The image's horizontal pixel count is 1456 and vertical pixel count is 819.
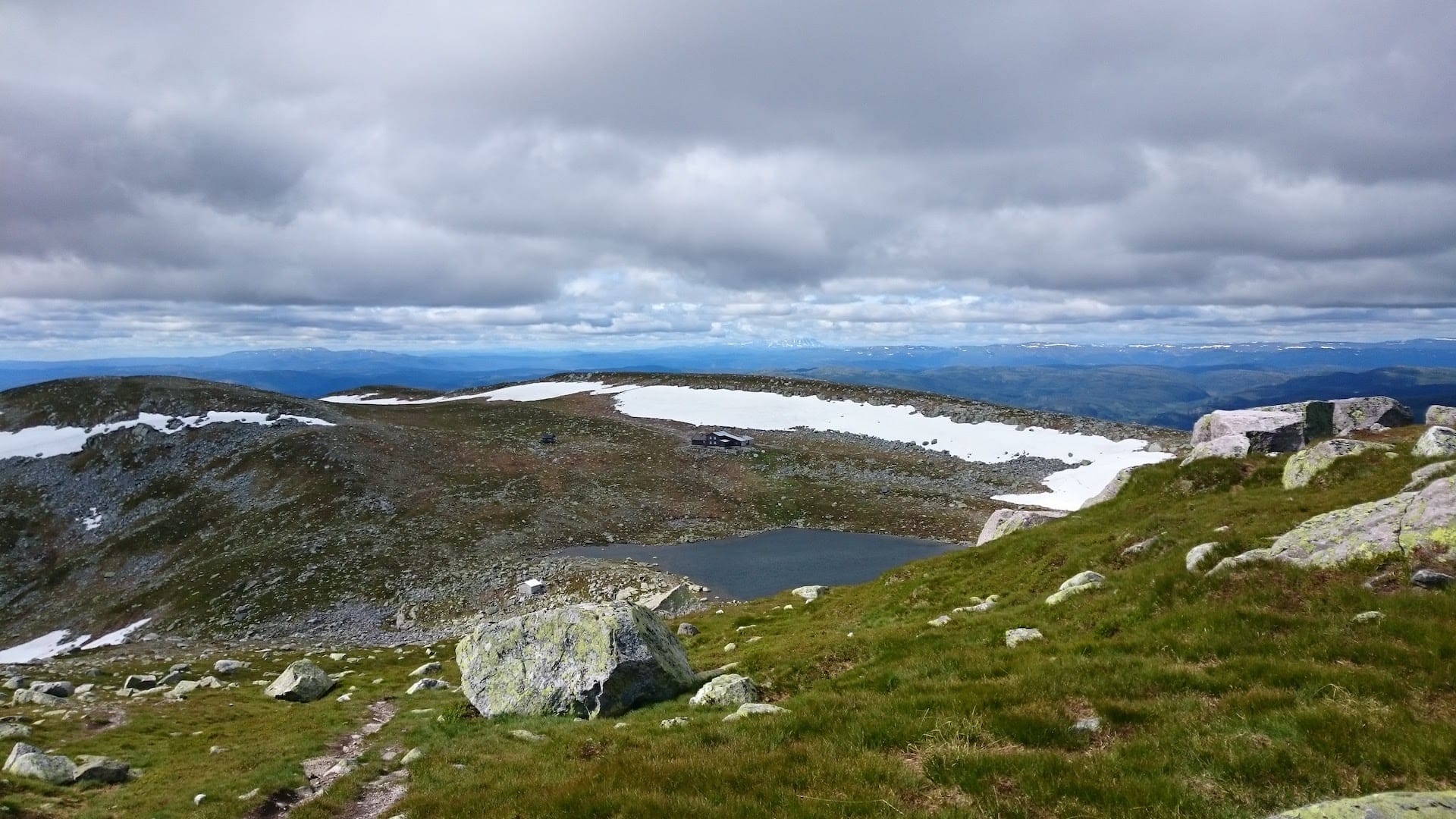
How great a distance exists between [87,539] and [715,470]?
59799 mm

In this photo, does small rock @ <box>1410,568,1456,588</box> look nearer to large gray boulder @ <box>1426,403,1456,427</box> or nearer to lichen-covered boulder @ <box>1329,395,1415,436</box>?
large gray boulder @ <box>1426,403,1456,427</box>

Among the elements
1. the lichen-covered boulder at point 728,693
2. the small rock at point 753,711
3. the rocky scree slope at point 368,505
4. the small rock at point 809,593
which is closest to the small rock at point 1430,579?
the small rock at point 753,711

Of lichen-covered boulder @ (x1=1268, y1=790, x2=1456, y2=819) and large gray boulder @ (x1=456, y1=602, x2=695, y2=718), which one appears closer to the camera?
lichen-covered boulder @ (x1=1268, y1=790, x2=1456, y2=819)

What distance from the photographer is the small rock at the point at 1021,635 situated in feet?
52.5

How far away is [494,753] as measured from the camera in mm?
14484

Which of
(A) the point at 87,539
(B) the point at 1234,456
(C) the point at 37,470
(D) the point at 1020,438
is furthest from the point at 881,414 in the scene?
(C) the point at 37,470

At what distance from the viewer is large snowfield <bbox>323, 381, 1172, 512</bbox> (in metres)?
68.6

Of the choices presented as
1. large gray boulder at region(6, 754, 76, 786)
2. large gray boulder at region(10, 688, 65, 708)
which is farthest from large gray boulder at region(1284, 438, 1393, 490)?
large gray boulder at region(10, 688, 65, 708)

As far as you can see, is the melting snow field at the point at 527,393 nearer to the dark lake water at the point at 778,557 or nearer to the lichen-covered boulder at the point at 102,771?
the dark lake water at the point at 778,557

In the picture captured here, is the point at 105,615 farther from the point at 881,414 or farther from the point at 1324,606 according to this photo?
the point at 881,414

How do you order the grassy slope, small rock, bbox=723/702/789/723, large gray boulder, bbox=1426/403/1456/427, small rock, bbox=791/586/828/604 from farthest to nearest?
small rock, bbox=791/586/828/604 < large gray boulder, bbox=1426/403/1456/427 < small rock, bbox=723/702/789/723 < the grassy slope

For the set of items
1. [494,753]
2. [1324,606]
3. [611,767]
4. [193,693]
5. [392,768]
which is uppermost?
[1324,606]

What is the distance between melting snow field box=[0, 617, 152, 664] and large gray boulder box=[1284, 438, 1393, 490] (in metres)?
61.8

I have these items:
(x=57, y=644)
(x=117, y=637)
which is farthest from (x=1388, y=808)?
(x=57, y=644)
